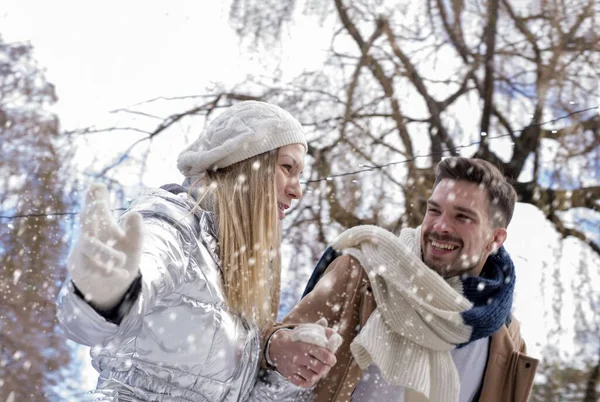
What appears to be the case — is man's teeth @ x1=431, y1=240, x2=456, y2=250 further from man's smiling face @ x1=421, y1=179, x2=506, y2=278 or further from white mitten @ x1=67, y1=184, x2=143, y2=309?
white mitten @ x1=67, y1=184, x2=143, y2=309

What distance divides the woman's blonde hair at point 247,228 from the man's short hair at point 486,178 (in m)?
0.46

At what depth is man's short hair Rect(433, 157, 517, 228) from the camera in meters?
1.35

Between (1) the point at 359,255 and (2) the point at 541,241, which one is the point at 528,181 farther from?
(1) the point at 359,255

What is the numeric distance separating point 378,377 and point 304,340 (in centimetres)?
38

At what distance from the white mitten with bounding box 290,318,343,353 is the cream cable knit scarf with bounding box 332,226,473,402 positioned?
0.28 metres

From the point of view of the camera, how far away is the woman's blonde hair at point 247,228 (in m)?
0.94

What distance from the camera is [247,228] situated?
0.98m

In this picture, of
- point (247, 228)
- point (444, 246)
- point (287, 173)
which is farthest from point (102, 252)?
point (444, 246)

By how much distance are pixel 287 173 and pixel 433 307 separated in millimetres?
433

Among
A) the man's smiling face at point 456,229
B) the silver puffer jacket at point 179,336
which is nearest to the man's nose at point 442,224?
the man's smiling face at point 456,229

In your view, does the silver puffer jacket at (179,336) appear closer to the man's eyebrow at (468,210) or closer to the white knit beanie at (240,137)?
the white knit beanie at (240,137)

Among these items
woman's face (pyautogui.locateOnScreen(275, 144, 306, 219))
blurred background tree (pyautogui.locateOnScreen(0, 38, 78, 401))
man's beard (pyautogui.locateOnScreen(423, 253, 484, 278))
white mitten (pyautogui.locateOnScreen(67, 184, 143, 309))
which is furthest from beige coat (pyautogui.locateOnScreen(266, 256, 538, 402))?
blurred background tree (pyautogui.locateOnScreen(0, 38, 78, 401))

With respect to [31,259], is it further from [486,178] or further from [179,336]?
[179,336]

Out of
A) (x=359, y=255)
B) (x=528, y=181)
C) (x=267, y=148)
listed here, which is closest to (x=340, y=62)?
(x=528, y=181)
